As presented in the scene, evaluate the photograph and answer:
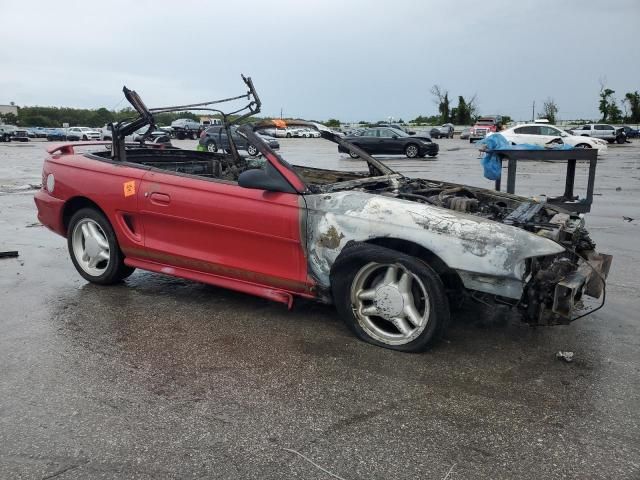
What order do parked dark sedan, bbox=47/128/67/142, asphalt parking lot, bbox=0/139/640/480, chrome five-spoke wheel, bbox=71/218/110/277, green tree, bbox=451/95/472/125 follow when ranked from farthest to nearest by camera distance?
green tree, bbox=451/95/472/125, parked dark sedan, bbox=47/128/67/142, chrome five-spoke wheel, bbox=71/218/110/277, asphalt parking lot, bbox=0/139/640/480

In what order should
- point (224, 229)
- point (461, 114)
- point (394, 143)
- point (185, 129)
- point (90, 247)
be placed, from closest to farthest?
point (224, 229) < point (90, 247) < point (394, 143) < point (185, 129) < point (461, 114)

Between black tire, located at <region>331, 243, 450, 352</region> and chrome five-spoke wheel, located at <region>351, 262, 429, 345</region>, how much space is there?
2 centimetres

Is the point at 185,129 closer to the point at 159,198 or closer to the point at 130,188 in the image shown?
the point at 130,188

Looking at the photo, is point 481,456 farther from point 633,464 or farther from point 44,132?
point 44,132

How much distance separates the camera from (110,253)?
5.18 m

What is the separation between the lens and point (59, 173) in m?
5.38

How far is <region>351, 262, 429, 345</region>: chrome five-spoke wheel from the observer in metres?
3.80

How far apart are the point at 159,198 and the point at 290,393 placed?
83.2 inches

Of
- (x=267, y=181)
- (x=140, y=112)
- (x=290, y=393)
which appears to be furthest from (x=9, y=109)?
(x=290, y=393)

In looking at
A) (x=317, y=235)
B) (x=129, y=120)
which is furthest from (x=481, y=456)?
(x=129, y=120)

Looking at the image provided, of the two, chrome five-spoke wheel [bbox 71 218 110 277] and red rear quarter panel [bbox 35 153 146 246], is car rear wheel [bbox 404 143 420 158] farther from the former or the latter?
chrome five-spoke wheel [bbox 71 218 110 277]

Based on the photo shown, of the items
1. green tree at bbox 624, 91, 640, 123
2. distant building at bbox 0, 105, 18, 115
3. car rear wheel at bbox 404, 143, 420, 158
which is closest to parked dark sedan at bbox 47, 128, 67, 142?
distant building at bbox 0, 105, 18, 115

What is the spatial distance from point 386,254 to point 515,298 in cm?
81

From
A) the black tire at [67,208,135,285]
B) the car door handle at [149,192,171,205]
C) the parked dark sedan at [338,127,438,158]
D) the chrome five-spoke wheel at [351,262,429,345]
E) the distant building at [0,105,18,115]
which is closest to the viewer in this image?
the chrome five-spoke wheel at [351,262,429,345]
